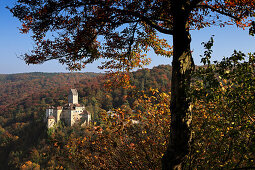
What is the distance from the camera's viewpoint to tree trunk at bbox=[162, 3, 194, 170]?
2889 mm

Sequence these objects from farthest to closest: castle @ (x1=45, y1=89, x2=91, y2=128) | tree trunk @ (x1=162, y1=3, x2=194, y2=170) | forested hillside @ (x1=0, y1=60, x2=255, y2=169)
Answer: castle @ (x1=45, y1=89, x2=91, y2=128), tree trunk @ (x1=162, y1=3, x2=194, y2=170), forested hillside @ (x1=0, y1=60, x2=255, y2=169)

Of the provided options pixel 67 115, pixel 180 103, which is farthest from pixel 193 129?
pixel 67 115

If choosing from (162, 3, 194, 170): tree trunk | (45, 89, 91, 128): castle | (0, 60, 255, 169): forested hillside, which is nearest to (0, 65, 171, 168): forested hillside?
(45, 89, 91, 128): castle

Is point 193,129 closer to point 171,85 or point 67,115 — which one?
→ point 171,85

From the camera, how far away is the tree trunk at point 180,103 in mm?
2889

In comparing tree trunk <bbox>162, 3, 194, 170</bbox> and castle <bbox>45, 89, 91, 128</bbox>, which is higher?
tree trunk <bbox>162, 3, 194, 170</bbox>

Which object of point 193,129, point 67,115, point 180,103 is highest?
point 180,103

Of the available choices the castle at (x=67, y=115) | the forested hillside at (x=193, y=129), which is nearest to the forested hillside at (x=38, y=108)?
the castle at (x=67, y=115)

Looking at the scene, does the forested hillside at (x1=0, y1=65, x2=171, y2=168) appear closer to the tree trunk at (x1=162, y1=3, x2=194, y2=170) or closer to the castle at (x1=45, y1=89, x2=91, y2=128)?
the castle at (x1=45, y1=89, x2=91, y2=128)

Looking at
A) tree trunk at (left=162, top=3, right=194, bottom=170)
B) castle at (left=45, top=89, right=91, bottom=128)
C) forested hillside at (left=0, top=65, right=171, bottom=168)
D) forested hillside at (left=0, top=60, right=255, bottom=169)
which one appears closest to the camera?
forested hillside at (left=0, top=60, right=255, bottom=169)

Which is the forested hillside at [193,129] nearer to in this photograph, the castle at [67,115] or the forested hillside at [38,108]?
the forested hillside at [38,108]

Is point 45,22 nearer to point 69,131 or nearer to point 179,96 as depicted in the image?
point 179,96

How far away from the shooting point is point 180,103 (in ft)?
9.53

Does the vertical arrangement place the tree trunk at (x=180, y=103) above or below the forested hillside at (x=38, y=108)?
above
